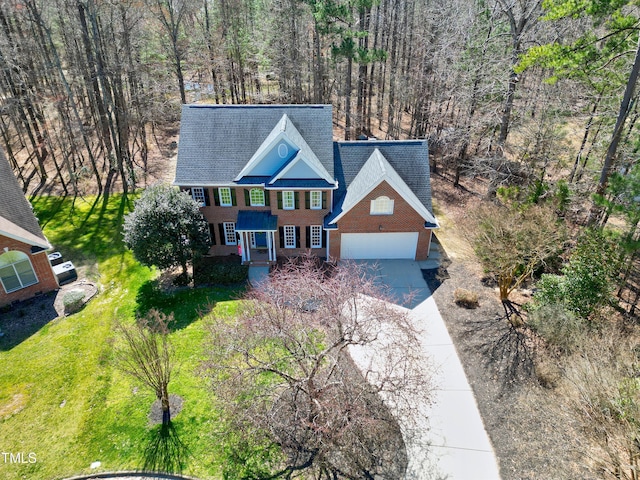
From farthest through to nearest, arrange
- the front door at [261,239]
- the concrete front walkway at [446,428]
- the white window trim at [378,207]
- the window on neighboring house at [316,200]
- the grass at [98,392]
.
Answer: the front door at [261,239], the window on neighboring house at [316,200], the white window trim at [378,207], the grass at [98,392], the concrete front walkway at [446,428]

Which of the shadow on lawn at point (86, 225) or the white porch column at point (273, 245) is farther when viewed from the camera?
the shadow on lawn at point (86, 225)

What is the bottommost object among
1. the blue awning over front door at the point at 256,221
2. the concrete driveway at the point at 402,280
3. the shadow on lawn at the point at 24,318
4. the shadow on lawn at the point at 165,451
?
the shadow on lawn at the point at 165,451

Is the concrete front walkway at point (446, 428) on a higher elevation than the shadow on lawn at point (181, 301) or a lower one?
lower

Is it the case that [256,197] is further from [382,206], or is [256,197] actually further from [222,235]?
[382,206]

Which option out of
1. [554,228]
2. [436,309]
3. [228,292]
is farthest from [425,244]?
[228,292]

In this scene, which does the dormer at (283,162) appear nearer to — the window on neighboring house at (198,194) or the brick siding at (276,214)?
the brick siding at (276,214)

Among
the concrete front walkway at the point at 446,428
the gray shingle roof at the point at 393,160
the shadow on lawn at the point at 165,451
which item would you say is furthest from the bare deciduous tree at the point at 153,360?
the gray shingle roof at the point at 393,160

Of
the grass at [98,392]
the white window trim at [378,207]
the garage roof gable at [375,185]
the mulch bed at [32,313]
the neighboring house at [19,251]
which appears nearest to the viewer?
the grass at [98,392]
